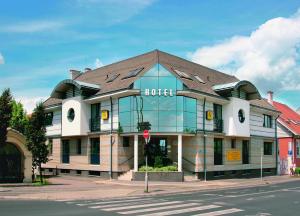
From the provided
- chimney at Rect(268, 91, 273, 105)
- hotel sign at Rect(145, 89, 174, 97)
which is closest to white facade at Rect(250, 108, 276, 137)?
chimney at Rect(268, 91, 273, 105)

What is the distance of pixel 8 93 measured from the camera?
80.6ft

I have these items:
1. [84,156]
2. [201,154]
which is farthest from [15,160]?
[201,154]

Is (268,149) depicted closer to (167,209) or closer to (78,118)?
(78,118)

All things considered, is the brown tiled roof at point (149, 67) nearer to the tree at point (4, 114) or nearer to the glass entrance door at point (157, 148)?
the glass entrance door at point (157, 148)

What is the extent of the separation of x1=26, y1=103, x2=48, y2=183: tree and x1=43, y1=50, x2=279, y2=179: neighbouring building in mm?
6623

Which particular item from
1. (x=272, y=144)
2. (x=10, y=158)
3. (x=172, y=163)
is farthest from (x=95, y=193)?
(x=272, y=144)

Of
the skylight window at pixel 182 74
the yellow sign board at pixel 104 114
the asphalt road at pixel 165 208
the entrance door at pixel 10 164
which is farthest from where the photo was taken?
the yellow sign board at pixel 104 114

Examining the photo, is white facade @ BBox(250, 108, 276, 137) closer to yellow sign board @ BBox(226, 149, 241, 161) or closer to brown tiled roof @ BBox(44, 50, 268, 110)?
brown tiled roof @ BBox(44, 50, 268, 110)

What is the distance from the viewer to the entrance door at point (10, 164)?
25.0m

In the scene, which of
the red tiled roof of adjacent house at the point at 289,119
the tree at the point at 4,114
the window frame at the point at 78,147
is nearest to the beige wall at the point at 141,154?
the window frame at the point at 78,147

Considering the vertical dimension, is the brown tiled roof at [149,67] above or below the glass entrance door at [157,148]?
above

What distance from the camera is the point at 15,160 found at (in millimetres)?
→ 25562

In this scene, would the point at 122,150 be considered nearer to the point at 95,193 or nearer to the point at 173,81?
the point at 173,81

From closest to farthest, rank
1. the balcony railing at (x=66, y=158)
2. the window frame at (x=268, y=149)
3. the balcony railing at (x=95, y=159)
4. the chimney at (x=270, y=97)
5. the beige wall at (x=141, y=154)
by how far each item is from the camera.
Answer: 1. the beige wall at (x=141, y=154)
2. the balcony railing at (x=95, y=159)
3. the balcony railing at (x=66, y=158)
4. the window frame at (x=268, y=149)
5. the chimney at (x=270, y=97)
